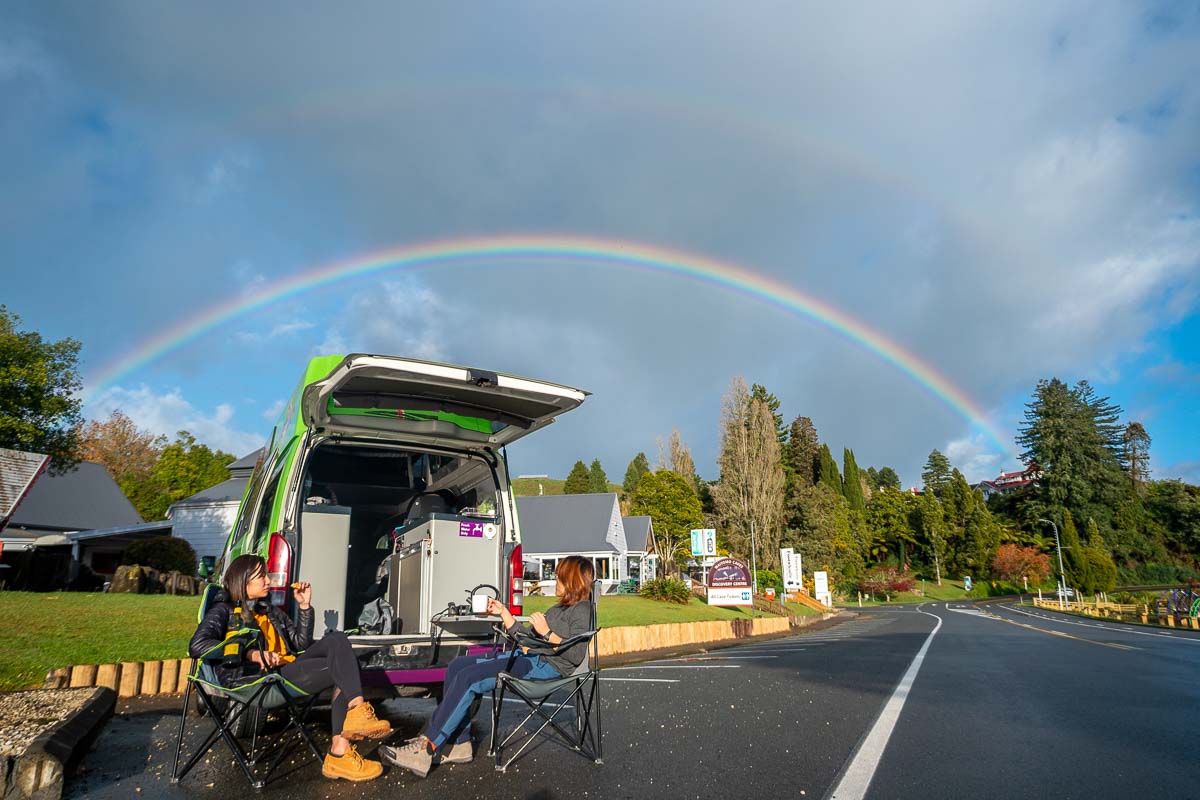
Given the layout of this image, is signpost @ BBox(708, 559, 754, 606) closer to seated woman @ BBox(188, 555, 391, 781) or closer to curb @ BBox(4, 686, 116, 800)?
seated woman @ BBox(188, 555, 391, 781)

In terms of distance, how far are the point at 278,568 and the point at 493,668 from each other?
1.55 meters

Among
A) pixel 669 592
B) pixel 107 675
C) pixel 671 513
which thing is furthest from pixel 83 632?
pixel 671 513

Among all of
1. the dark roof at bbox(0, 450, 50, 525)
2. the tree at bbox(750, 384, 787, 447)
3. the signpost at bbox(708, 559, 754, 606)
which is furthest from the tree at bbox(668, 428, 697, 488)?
the dark roof at bbox(0, 450, 50, 525)

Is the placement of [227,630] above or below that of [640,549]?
below

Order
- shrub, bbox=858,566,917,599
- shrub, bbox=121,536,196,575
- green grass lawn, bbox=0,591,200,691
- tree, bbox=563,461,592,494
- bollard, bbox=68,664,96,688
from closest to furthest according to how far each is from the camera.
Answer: bollard, bbox=68,664,96,688 < green grass lawn, bbox=0,591,200,691 < shrub, bbox=121,536,196,575 < shrub, bbox=858,566,917,599 < tree, bbox=563,461,592,494

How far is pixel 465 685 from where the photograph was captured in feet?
12.7

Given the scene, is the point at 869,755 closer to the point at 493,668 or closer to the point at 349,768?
the point at 493,668

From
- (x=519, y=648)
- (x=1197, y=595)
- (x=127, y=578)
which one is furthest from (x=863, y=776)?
(x=1197, y=595)

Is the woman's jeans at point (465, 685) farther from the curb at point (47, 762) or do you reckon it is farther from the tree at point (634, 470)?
the tree at point (634, 470)

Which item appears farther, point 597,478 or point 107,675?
point 597,478

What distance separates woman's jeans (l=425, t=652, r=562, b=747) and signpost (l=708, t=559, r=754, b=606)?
21679 millimetres

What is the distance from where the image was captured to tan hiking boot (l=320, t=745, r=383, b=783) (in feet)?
11.7

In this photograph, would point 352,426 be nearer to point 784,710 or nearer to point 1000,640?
point 784,710

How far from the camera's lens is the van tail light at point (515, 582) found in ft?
17.1
